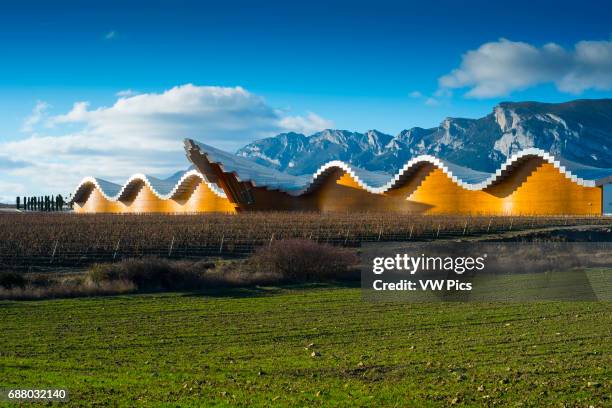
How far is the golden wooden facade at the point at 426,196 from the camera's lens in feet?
152

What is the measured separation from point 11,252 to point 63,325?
13.4 meters

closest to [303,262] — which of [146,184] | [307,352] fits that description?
[307,352]

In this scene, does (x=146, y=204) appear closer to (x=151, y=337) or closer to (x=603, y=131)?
(x=151, y=337)

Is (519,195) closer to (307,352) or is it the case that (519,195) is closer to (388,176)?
(388,176)

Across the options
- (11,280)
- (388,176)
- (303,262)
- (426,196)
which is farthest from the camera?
(388,176)

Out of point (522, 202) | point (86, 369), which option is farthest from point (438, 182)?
point (86, 369)

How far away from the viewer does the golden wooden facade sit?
46.2 metres

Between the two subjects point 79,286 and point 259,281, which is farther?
point 259,281

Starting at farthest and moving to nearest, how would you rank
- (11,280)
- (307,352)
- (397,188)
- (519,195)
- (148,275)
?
(397,188) → (519,195) → (148,275) → (11,280) → (307,352)

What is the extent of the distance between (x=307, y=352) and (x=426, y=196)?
1717 inches

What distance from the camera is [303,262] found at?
20750 mm

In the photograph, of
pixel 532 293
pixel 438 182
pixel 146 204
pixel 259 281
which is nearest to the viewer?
pixel 532 293

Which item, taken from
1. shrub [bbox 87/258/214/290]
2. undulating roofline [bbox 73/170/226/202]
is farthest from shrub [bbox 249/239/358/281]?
undulating roofline [bbox 73/170/226/202]

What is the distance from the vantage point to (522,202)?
4809cm
